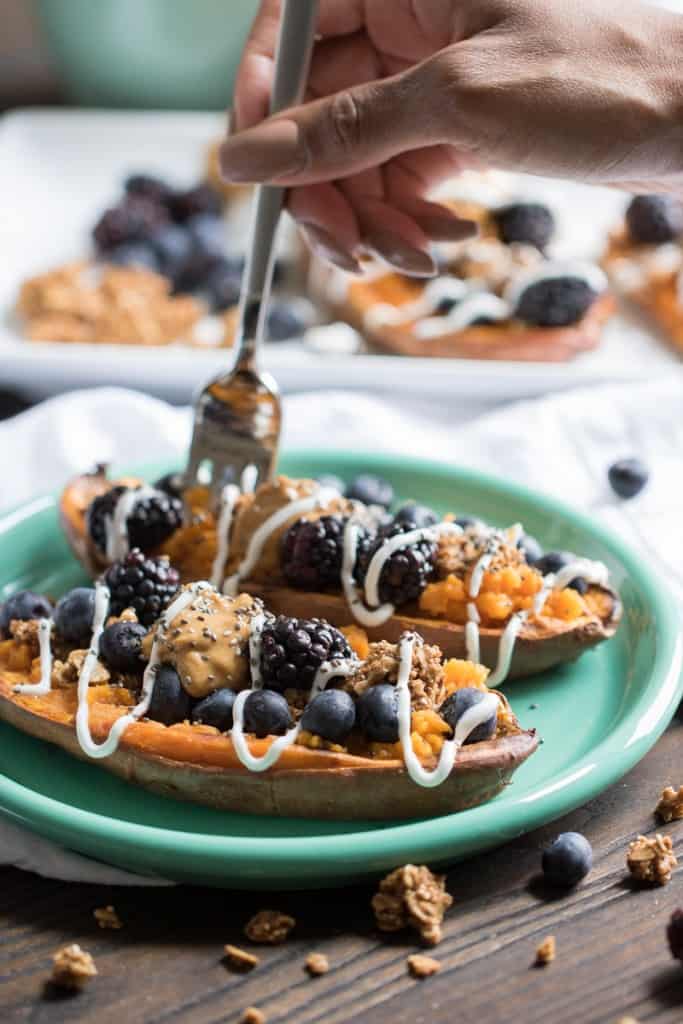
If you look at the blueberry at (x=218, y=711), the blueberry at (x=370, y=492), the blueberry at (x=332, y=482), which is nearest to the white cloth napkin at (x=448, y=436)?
the blueberry at (x=332, y=482)

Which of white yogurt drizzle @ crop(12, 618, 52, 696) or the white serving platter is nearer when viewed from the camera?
white yogurt drizzle @ crop(12, 618, 52, 696)

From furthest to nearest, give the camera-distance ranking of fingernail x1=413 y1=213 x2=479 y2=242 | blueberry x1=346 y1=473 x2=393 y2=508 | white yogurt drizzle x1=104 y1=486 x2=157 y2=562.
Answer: fingernail x1=413 y1=213 x2=479 y2=242, blueberry x1=346 y1=473 x2=393 y2=508, white yogurt drizzle x1=104 y1=486 x2=157 y2=562

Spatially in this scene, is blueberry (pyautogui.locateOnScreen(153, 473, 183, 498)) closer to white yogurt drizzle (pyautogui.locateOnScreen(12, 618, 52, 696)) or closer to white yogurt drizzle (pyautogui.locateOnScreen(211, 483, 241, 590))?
white yogurt drizzle (pyautogui.locateOnScreen(211, 483, 241, 590))

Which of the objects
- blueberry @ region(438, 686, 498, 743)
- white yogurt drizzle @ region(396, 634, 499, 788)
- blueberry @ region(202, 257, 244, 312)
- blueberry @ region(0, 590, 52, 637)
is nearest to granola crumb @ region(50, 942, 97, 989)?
white yogurt drizzle @ region(396, 634, 499, 788)

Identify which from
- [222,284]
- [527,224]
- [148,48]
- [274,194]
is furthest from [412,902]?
[148,48]

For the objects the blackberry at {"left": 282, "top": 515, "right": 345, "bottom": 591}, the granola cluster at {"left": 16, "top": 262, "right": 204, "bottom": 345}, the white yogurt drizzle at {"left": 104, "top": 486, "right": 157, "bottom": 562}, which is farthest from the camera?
the granola cluster at {"left": 16, "top": 262, "right": 204, "bottom": 345}

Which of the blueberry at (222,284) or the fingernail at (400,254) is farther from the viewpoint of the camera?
the blueberry at (222,284)

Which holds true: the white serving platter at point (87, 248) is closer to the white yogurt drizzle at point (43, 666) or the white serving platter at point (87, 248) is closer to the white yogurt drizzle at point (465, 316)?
the white yogurt drizzle at point (465, 316)
